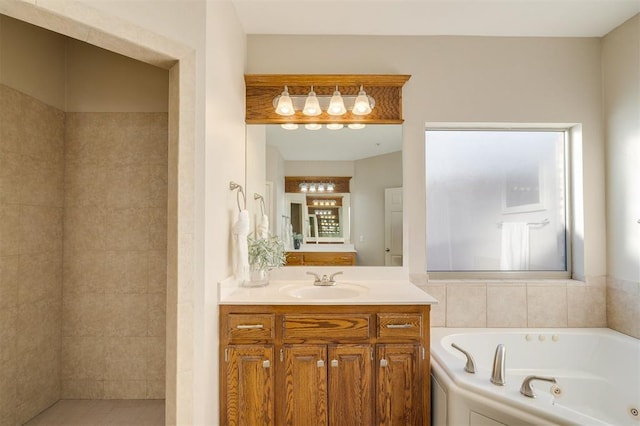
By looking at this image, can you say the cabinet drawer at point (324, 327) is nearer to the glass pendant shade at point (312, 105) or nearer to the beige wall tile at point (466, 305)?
the beige wall tile at point (466, 305)

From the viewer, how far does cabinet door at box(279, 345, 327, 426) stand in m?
1.76

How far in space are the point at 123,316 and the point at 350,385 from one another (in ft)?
5.55

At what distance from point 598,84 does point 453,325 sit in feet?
6.84

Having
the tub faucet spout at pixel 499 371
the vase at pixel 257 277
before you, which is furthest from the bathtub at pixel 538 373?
the vase at pixel 257 277

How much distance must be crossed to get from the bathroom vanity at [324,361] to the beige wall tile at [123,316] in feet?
3.09

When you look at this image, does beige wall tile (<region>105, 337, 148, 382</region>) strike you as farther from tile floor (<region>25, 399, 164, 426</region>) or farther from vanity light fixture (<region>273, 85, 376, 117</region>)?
vanity light fixture (<region>273, 85, 376, 117</region>)

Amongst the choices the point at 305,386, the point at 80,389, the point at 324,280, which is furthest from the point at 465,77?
the point at 80,389

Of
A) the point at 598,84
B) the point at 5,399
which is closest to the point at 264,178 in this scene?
the point at 5,399

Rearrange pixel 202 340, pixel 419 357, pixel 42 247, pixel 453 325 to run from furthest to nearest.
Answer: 1. pixel 453 325
2. pixel 42 247
3. pixel 419 357
4. pixel 202 340

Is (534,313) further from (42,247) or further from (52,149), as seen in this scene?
(52,149)

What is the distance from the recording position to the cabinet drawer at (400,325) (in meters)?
1.80

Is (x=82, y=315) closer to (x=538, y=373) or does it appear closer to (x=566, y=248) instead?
(x=538, y=373)

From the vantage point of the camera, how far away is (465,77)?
7.80 feet

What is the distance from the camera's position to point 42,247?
6.95 ft
